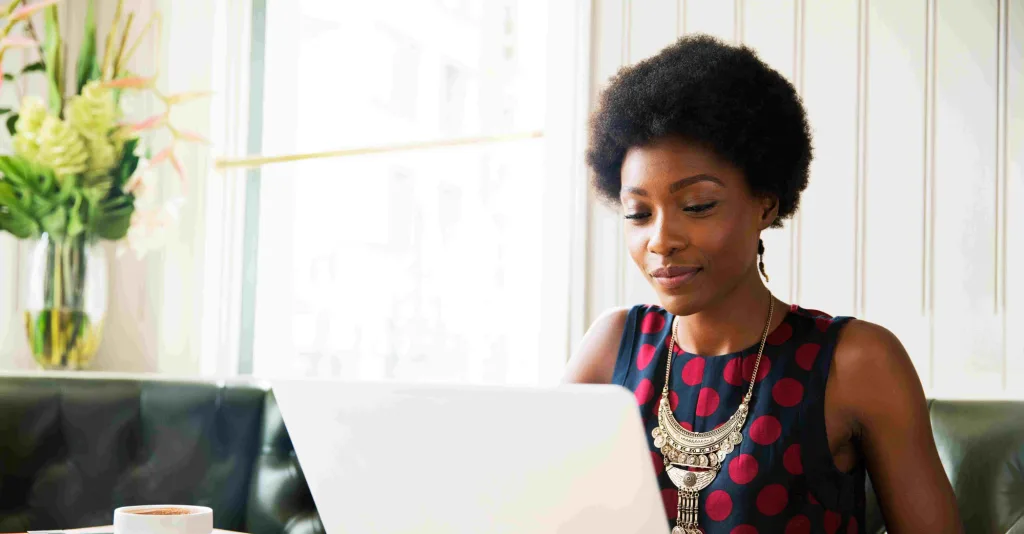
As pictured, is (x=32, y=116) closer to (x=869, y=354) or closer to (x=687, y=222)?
(x=687, y=222)

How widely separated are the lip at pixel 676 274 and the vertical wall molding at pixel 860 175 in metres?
0.69

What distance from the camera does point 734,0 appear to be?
1.89m

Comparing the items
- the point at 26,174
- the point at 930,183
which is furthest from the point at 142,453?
the point at 930,183

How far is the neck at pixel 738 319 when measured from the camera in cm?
132

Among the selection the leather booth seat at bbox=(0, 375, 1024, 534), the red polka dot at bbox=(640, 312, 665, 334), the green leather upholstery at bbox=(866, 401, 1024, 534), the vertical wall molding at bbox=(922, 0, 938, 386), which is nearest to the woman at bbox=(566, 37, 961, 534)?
the red polka dot at bbox=(640, 312, 665, 334)

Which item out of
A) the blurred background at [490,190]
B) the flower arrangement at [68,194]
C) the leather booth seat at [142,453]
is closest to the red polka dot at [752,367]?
the blurred background at [490,190]

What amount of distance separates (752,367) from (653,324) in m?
0.19

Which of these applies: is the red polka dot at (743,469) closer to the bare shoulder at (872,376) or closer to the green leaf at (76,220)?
the bare shoulder at (872,376)

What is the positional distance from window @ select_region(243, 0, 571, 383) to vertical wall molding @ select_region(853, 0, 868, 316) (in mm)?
578

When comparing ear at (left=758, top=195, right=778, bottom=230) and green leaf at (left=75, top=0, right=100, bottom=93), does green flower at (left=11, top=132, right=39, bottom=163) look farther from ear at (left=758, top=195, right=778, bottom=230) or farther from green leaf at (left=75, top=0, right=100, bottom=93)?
ear at (left=758, top=195, right=778, bottom=230)

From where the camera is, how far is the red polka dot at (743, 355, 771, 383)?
1.29m

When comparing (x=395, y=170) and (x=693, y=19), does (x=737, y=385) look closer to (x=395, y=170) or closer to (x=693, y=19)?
(x=693, y=19)

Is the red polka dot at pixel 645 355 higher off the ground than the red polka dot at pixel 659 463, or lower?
higher

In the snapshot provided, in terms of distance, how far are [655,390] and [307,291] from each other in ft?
4.70
